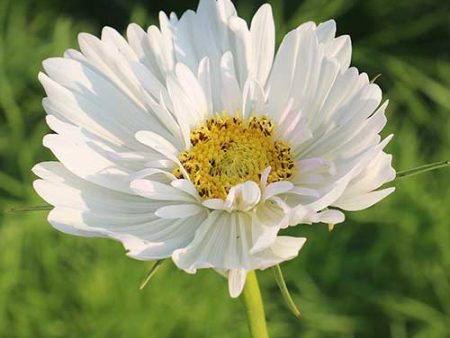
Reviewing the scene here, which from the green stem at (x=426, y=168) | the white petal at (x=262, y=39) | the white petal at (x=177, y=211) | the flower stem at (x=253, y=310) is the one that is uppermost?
the white petal at (x=262, y=39)

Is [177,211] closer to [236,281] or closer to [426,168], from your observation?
[236,281]

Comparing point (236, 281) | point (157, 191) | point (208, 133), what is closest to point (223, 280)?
point (208, 133)

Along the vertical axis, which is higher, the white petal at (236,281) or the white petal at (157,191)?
the white petal at (157,191)

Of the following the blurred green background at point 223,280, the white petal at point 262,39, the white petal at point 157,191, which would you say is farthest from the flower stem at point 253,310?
the blurred green background at point 223,280

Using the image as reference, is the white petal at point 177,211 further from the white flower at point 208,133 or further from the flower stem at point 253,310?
the flower stem at point 253,310

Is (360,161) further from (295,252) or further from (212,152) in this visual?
(212,152)

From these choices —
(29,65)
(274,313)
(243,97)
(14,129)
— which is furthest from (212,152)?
(29,65)
